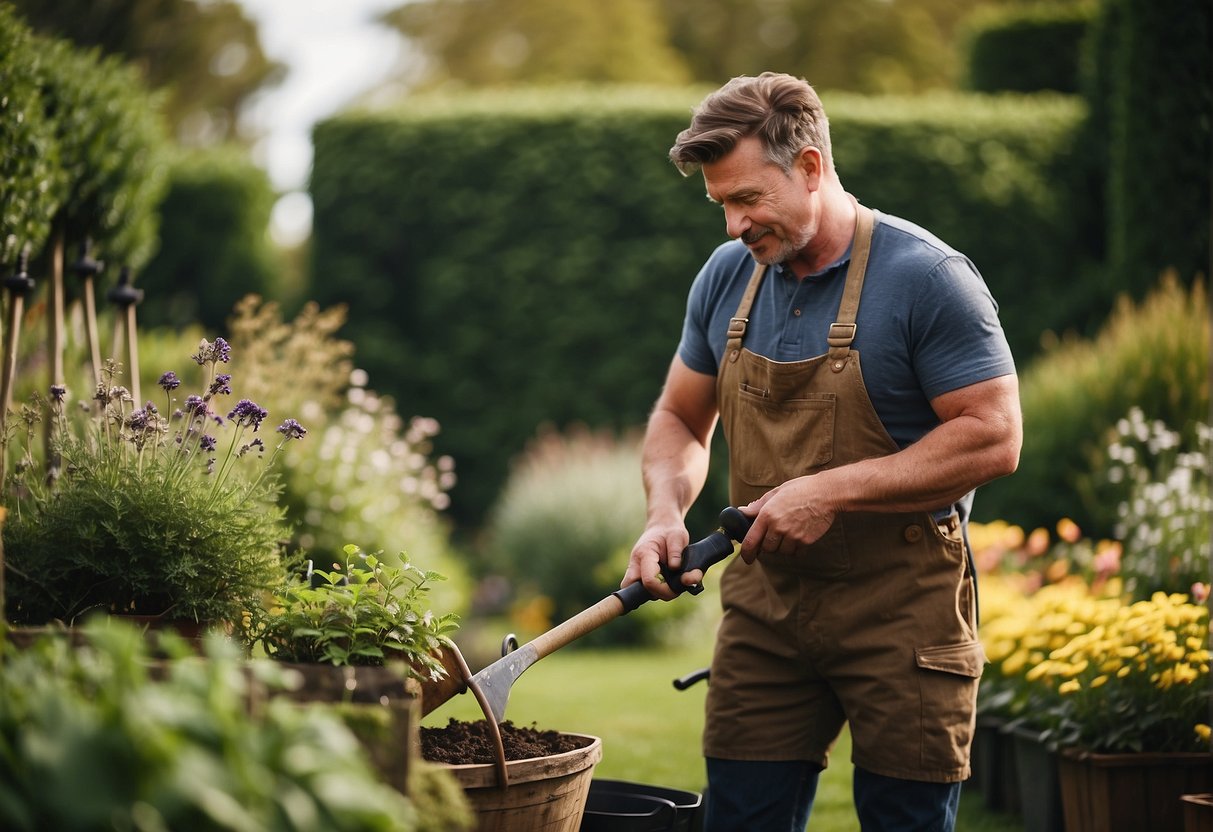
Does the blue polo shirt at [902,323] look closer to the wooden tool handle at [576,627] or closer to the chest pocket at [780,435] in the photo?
the chest pocket at [780,435]

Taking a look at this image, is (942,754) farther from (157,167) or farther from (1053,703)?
(157,167)

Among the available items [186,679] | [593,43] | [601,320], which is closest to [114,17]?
[593,43]

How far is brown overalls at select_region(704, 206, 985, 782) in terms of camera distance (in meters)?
2.36

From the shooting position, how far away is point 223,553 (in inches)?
92.8

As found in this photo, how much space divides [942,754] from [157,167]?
11.8ft

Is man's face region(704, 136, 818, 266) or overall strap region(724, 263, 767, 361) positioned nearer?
man's face region(704, 136, 818, 266)

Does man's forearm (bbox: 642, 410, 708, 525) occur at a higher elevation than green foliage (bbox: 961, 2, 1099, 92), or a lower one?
lower

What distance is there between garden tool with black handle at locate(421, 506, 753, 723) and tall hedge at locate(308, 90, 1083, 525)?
24.2 ft

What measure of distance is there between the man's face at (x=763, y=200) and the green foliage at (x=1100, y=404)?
12.5 ft

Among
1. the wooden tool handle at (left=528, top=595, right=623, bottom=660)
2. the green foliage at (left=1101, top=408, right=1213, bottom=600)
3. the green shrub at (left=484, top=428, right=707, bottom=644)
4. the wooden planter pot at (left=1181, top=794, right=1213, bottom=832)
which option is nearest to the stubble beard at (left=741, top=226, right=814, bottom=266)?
the wooden tool handle at (left=528, top=595, right=623, bottom=660)

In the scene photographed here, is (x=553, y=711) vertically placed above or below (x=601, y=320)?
below

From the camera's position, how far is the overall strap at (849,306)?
94.7 inches

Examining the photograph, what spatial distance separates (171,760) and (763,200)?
166cm

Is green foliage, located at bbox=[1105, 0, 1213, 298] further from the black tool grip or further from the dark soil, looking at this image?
the dark soil
